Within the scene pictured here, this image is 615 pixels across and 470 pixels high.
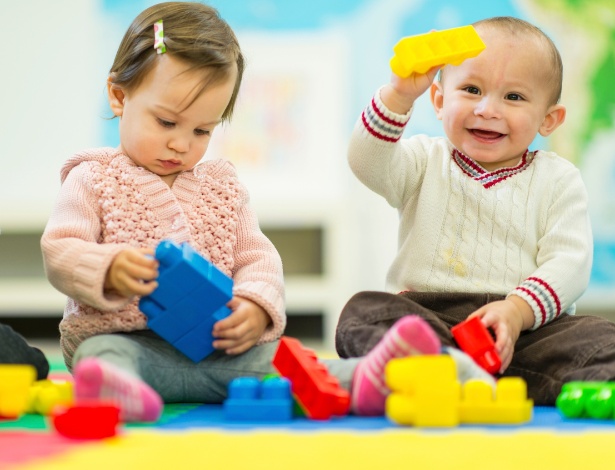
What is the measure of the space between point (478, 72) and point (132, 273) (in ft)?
2.09

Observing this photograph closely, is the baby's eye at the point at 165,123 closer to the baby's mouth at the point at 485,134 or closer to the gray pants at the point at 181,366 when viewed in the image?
the gray pants at the point at 181,366

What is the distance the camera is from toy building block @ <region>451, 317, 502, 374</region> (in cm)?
112

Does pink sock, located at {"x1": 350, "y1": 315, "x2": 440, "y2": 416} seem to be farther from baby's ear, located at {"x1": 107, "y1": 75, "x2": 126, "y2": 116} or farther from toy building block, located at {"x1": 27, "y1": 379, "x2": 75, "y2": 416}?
baby's ear, located at {"x1": 107, "y1": 75, "x2": 126, "y2": 116}

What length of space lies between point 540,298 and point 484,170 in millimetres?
246

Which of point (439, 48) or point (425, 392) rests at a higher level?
point (439, 48)

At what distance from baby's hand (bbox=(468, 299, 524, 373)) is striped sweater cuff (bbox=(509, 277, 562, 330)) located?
0.09 feet

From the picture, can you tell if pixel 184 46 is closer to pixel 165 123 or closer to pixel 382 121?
pixel 165 123

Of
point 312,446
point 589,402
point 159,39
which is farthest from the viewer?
point 159,39

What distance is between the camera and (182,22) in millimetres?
1252

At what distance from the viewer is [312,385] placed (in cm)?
93

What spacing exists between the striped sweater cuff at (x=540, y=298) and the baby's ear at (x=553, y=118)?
11.4 inches

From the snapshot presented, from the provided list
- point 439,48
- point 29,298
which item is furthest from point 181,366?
point 29,298

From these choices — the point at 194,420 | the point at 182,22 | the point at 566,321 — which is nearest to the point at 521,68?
the point at 566,321

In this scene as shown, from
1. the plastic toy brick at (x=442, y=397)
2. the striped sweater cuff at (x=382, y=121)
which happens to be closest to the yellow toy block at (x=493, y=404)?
the plastic toy brick at (x=442, y=397)
